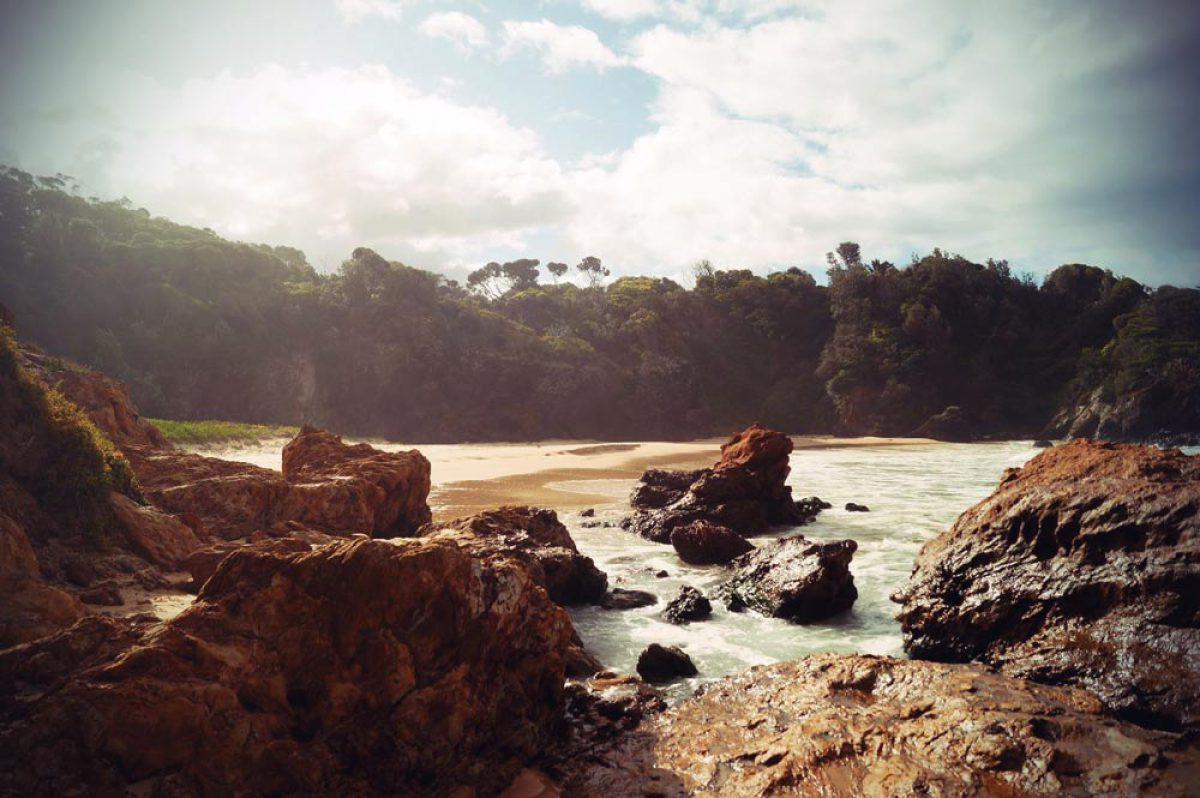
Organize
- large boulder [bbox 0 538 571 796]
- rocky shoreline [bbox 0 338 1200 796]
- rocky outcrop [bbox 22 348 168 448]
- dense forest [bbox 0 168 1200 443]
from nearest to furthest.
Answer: large boulder [bbox 0 538 571 796]
rocky shoreline [bbox 0 338 1200 796]
rocky outcrop [bbox 22 348 168 448]
dense forest [bbox 0 168 1200 443]

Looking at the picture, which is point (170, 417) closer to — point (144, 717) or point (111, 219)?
point (111, 219)

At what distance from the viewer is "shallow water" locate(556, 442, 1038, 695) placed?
25.0 ft

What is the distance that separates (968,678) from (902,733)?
114cm

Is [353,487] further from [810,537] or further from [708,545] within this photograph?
[810,537]

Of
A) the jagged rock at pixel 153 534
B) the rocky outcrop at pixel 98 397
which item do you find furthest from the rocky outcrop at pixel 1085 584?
the rocky outcrop at pixel 98 397

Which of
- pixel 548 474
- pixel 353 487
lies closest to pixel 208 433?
pixel 548 474

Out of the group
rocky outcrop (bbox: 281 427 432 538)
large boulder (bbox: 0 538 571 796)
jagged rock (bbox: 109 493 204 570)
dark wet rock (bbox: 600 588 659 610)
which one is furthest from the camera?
rocky outcrop (bbox: 281 427 432 538)

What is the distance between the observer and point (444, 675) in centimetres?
434

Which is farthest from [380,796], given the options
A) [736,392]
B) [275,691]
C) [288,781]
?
[736,392]

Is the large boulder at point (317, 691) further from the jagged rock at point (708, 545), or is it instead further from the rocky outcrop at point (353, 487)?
the jagged rock at point (708, 545)

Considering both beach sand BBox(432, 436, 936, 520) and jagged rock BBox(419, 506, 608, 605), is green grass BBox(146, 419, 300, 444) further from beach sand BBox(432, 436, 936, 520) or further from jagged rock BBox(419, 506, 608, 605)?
jagged rock BBox(419, 506, 608, 605)

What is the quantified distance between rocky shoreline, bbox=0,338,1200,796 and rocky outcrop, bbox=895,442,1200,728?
0.02m

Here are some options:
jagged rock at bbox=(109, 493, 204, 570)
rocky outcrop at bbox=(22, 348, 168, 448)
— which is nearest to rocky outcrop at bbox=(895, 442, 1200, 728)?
jagged rock at bbox=(109, 493, 204, 570)

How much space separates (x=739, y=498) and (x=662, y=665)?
338 inches
